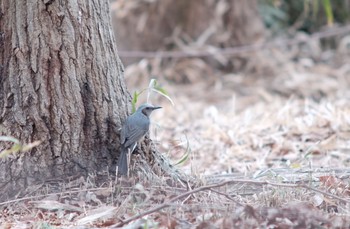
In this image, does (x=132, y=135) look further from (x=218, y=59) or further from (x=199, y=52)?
(x=218, y=59)

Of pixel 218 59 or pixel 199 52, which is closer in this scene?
pixel 199 52

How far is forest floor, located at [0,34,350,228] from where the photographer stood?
11.3ft

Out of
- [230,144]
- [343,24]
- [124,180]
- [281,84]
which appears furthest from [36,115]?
[343,24]

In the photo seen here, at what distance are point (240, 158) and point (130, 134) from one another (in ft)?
7.10

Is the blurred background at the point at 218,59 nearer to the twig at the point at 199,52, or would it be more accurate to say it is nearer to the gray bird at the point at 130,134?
the twig at the point at 199,52

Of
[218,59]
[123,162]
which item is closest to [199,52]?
[218,59]

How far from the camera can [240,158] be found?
590cm

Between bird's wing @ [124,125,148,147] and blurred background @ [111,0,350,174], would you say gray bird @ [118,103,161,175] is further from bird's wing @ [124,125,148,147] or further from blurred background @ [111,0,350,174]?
blurred background @ [111,0,350,174]

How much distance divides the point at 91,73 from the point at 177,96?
5799 mm

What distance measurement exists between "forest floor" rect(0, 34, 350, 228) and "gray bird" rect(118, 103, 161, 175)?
0.10 meters

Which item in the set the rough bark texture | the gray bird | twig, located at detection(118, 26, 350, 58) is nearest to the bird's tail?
the gray bird

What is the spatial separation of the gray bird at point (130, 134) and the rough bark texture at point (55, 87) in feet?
0.36

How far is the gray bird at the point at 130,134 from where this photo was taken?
3.89 meters

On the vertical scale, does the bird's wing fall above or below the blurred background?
below
